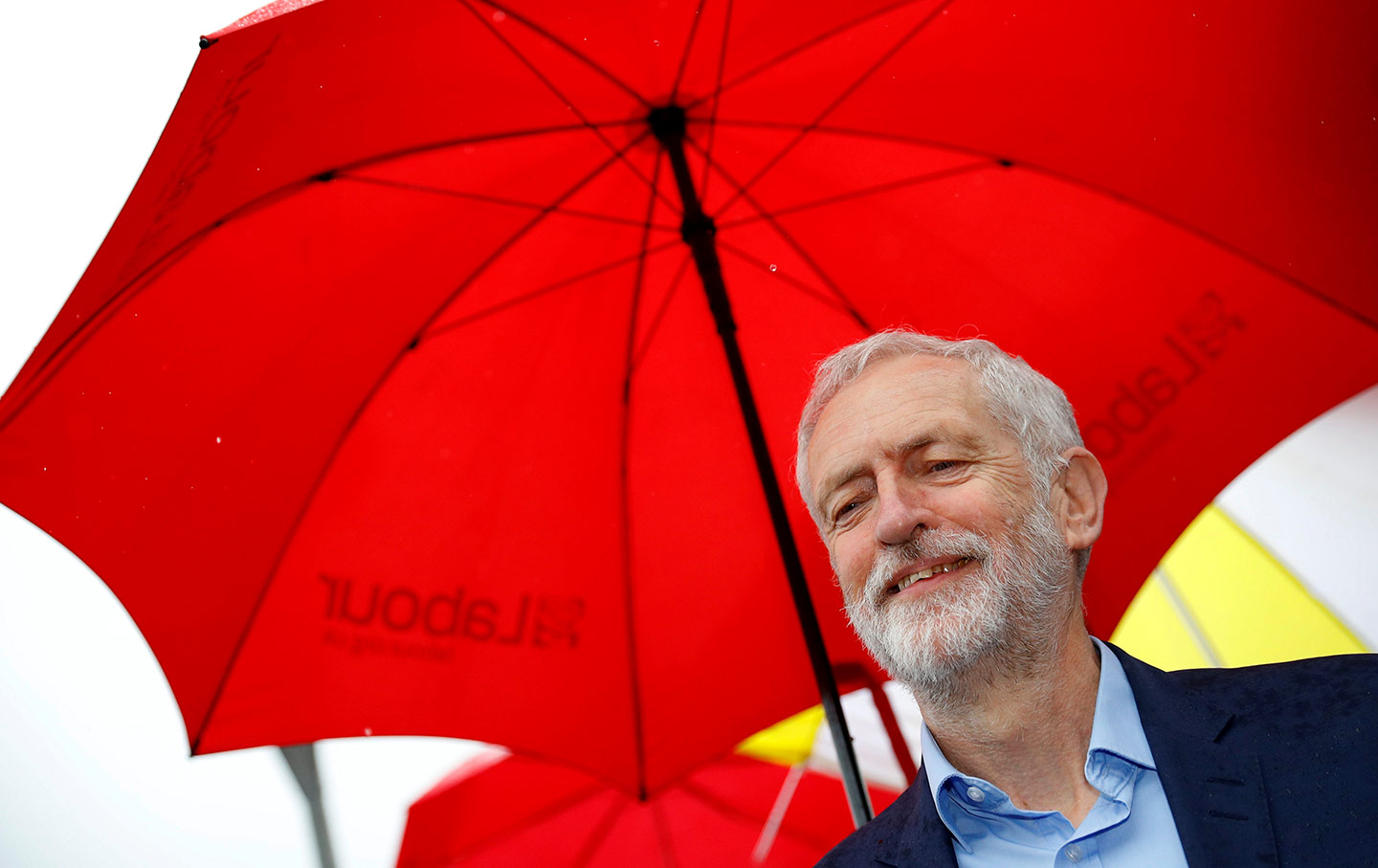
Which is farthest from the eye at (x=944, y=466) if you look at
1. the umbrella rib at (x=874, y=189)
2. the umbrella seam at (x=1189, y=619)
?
the umbrella seam at (x=1189, y=619)

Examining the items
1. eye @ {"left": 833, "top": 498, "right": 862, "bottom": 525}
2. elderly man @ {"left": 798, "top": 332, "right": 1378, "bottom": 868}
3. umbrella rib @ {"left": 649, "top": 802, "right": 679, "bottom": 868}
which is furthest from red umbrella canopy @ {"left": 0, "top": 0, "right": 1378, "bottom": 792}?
umbrella rib @ {"left": 649, "top": 802, "right": 679, "bottom": 868}

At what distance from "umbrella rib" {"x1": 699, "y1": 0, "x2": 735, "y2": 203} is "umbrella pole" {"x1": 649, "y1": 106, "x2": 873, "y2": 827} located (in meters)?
0.08

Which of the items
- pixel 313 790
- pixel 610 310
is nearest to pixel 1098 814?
pixel 610 310

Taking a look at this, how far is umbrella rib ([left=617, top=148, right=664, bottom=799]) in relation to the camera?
273cm

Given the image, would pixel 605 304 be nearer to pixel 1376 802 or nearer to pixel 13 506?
pixel 13 506

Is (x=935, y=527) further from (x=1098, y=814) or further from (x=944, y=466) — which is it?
(x=1098, y=814)

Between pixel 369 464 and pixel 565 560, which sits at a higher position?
pixel 369 464

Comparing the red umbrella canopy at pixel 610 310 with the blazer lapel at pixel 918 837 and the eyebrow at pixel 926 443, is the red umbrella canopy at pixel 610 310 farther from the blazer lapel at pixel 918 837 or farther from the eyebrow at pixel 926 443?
the blazer lapel at pixel 918 837

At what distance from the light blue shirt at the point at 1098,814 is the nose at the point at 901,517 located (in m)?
0.38

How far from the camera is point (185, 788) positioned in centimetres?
436

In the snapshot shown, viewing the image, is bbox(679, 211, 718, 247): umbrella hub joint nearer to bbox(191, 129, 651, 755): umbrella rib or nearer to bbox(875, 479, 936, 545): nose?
bbox(191, 129, 651, 755): umbrella rib

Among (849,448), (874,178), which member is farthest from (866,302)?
(849,448)

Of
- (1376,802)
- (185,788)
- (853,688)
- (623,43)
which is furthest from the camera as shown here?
(185,788)

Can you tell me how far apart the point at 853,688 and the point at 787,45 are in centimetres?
181
